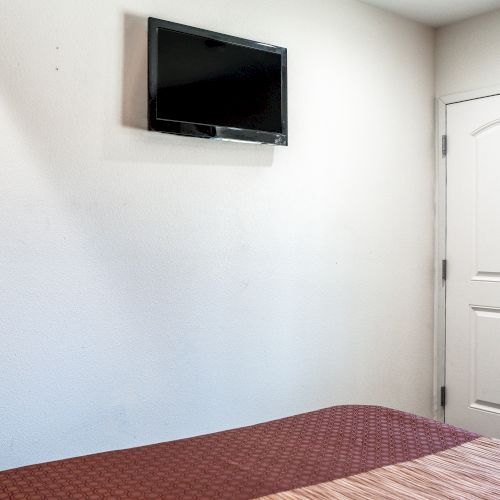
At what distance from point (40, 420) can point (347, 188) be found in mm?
1943

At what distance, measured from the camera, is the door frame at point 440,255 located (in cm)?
387

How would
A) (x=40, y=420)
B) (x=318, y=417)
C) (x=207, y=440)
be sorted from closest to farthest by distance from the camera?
(x=207, y=440) < (x=318, y=417) < (x=40, y=420)

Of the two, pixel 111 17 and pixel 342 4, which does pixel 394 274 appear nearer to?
pixel 342 4

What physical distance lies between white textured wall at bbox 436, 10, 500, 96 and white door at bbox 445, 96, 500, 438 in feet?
0.39

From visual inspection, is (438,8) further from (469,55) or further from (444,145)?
(444,145)

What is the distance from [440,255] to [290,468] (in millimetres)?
2587

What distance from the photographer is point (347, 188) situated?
345cm

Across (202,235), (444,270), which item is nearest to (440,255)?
(444,270)

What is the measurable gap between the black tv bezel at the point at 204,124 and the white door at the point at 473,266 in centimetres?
130

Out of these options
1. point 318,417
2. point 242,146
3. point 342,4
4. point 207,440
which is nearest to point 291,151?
point 242,146

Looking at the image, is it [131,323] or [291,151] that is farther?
[291,151]

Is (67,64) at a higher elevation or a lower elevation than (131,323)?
higher

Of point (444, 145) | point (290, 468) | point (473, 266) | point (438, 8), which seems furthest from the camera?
point (444, 145)

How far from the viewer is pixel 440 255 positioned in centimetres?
389
